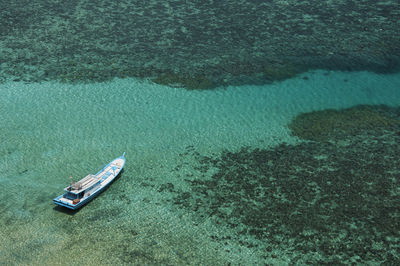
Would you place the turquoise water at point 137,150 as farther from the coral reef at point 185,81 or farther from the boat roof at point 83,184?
the boat roof at point 83,184

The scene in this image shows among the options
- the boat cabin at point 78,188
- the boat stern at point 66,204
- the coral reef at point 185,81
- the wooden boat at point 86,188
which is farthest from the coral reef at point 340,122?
the boat stern at point 66,204

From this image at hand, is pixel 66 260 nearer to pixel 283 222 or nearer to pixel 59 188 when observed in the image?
pixel 59 188

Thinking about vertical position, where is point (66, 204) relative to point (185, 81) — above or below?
below

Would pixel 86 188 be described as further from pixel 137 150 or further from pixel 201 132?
pixel 201 132

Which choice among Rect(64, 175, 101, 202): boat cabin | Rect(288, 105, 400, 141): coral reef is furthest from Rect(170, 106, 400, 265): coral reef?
Rect(64, 175, 101, 202): boat cabin

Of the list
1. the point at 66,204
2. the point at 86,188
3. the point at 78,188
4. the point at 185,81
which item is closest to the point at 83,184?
the point at 86,188

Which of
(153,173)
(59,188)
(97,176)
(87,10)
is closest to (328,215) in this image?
(153,173)

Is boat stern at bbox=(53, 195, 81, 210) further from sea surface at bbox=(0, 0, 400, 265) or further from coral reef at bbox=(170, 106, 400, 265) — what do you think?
coral reef at bbox=(170, 106, 400, 265)
